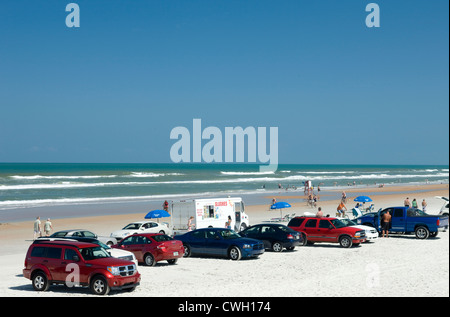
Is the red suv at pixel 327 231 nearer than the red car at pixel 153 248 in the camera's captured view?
No

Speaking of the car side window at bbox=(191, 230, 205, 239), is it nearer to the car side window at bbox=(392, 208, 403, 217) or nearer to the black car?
the black car

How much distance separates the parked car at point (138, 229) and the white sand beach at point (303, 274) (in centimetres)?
472

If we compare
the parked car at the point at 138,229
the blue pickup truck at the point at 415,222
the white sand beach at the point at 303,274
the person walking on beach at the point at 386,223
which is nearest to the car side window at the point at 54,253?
the white sand beach at the point at 303,274

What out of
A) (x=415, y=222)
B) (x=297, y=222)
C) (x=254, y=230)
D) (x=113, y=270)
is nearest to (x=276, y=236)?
(x=254, y=230)

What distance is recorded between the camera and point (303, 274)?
60.8 feet

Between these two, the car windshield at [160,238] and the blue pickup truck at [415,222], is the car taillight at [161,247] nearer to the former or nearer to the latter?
the car windshield at [160,238]

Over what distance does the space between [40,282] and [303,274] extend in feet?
28.3

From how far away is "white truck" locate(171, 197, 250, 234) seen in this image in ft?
99.1

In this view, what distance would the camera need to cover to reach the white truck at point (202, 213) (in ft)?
99.1

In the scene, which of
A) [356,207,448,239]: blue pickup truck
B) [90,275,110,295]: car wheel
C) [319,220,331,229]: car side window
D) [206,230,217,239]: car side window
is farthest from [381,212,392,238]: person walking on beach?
[90,275,110,295]: car wheel

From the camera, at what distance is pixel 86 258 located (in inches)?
629

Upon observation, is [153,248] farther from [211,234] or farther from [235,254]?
[235,254]
